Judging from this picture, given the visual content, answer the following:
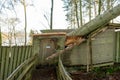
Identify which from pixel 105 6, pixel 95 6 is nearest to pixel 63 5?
pixel 95 6

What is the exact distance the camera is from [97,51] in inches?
448

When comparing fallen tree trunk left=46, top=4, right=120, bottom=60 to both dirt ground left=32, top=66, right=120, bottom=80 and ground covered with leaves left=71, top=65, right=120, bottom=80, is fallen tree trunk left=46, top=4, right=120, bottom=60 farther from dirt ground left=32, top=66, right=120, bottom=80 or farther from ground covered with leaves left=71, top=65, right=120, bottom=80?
ground covered with leaves left=71, top=65, right=120, bottom=80

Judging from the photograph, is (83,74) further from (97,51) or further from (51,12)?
(51,12)

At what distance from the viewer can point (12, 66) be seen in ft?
29.8

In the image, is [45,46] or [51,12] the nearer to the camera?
[45,46]

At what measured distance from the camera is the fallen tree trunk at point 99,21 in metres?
9.34

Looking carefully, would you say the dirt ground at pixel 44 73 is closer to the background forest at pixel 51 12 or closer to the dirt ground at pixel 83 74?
the dirt ground at pixel 83 74

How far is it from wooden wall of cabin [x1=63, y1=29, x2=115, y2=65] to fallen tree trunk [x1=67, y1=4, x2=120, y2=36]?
719mm

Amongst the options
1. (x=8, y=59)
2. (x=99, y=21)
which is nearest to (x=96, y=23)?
(x=99, y=21)

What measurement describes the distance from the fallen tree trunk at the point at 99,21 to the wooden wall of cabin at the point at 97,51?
719 millimetres

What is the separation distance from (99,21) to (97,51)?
6.72ft

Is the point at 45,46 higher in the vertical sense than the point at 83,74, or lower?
higher

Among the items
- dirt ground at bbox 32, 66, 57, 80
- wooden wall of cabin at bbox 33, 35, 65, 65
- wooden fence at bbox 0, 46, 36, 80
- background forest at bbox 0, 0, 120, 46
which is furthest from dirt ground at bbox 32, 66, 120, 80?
background forest at bbox 0, 0, 120, 46

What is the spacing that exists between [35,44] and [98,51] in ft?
11.5
